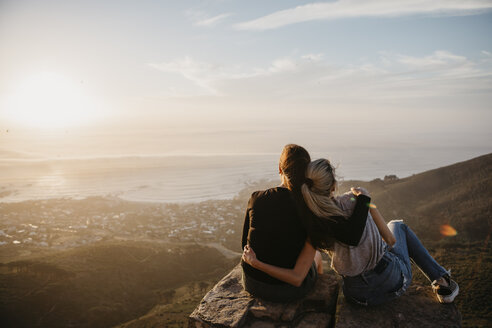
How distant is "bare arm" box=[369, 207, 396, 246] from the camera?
3014 mm

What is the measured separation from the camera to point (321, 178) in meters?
2.60

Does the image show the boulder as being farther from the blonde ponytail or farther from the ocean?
the ocean

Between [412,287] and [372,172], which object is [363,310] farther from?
[372,172]

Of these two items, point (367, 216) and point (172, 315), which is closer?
point (367, 216)

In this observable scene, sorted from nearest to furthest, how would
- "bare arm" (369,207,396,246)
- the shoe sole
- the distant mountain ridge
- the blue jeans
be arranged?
1. "bare arm" (369,207,396,246)
2. the blue jeans
3. the shoe sole
4. the distant mountain ridge

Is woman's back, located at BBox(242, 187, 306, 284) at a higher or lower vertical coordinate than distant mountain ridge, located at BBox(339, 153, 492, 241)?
higher

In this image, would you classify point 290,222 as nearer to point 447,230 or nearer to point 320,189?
point 320,189

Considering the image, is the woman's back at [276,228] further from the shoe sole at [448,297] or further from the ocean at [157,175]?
the ocean at [157,175]

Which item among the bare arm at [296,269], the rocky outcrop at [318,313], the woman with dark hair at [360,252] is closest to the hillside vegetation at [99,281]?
the rocky outcrop at [318,313]

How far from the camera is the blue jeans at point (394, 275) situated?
123 inches

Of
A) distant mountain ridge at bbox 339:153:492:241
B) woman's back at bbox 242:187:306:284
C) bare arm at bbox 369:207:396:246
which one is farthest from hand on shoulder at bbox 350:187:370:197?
distant mountain ridge at bbox 339:153:492:241

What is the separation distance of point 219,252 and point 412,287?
77.0ft

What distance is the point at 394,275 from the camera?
315 centimetres

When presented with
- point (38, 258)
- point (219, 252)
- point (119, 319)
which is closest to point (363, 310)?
point (119, 319)
